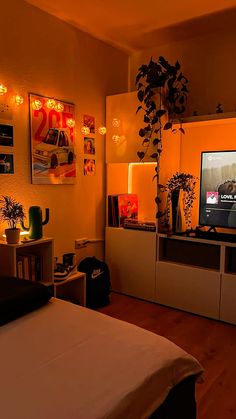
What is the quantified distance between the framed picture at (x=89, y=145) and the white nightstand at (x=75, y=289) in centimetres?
118

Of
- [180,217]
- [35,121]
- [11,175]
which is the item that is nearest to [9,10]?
[35,121]

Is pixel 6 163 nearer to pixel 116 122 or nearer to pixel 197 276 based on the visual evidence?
pixel 116 122

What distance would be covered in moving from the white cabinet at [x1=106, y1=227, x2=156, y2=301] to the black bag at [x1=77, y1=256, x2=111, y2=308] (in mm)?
287

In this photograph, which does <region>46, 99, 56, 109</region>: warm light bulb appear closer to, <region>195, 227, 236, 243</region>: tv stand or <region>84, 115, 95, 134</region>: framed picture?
<region>84, 115, 95, 134</region>: framed picture

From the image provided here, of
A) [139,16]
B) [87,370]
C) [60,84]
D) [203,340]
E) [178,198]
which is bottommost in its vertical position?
[203,340]

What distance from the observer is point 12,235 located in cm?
237

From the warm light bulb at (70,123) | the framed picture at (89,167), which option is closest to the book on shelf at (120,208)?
the framed picture at (89,167)

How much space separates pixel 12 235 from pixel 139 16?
2.12 m

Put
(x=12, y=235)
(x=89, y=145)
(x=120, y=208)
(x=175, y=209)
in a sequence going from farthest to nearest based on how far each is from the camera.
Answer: (x=120, y=208)
(x=89, y=145)
(x=175, y=209)
(x=12, y=235)

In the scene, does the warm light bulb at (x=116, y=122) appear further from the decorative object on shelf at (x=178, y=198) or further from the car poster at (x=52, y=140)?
the decorative object on shelf at (x=178, y=198)

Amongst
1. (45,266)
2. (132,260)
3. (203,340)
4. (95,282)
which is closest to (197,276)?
(203,340)

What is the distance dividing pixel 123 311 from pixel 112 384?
1952 mm

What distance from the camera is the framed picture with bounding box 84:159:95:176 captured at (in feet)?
10.7

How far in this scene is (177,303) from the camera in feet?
10.1
